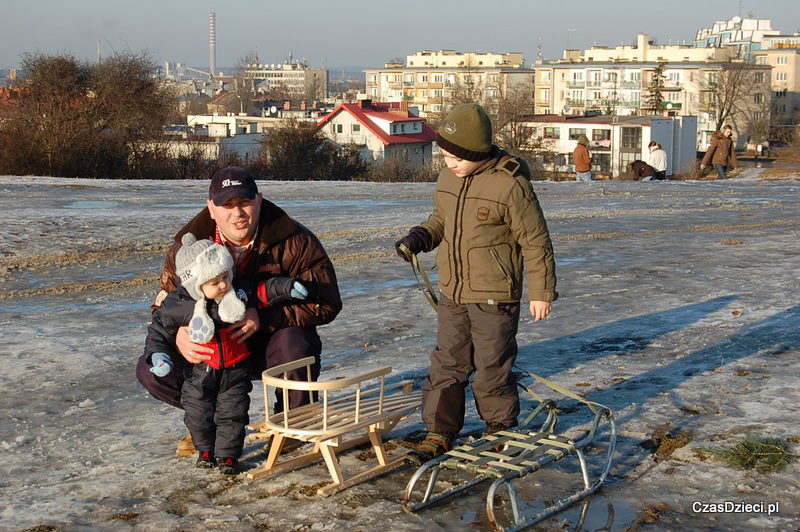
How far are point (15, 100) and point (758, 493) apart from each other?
33.8 meters

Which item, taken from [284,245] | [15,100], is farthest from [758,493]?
[15,100]

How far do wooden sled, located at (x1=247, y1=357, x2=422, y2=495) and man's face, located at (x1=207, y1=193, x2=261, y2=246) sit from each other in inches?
25.6

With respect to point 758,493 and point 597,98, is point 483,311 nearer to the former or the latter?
point 758,493

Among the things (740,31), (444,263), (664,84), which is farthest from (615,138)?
(740,31)

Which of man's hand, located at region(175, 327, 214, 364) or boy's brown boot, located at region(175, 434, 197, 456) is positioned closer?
man's hand, located at region(175, 327, 214, 364)

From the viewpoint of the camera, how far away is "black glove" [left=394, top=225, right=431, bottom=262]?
183 inches

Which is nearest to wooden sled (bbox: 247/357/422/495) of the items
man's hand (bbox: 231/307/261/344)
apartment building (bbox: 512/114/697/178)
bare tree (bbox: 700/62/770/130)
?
man's hand (bbox: 231/307/261/344)

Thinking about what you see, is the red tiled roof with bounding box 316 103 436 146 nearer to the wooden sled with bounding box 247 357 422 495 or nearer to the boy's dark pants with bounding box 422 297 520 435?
the boy's dark pants with bounding box 422 297 520 435

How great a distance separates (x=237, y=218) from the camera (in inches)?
178

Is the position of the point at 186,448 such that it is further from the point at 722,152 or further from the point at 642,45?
the point at 642,45

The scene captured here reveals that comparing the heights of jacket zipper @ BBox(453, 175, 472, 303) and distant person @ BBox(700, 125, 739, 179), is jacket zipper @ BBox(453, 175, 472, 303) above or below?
below

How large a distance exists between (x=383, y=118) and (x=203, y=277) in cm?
6333

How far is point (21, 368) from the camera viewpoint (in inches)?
249

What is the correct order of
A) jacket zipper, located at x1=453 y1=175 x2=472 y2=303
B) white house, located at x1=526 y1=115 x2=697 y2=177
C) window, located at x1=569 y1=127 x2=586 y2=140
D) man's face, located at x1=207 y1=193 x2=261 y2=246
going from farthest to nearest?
window, located at x1=569 y1=127 x2=586 y2=140
white house, located at x1=526 y1=115 x2=697 y2=177
jacket zipper, located at x1=453 y1=175 x2=472 y2=303
man's face, located at x1=207 y1=193 x2=261 y2=246
